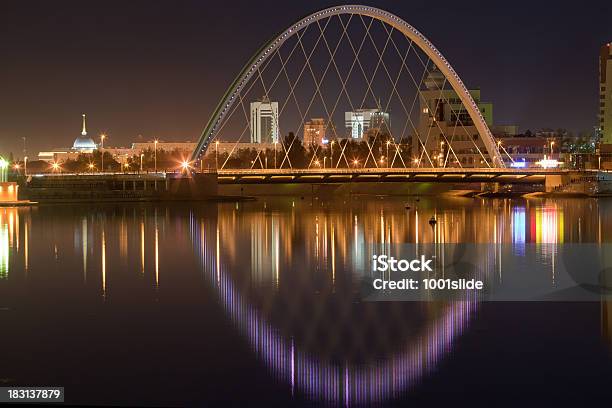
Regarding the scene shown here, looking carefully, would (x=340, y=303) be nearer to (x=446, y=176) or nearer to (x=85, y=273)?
(x=85, y=273)

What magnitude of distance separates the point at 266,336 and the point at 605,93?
12811 cm

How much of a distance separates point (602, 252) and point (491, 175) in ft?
142

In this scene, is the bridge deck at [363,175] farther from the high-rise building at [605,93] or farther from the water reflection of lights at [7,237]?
the high-rise building at [605,93]

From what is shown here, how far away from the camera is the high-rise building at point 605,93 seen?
134 metres

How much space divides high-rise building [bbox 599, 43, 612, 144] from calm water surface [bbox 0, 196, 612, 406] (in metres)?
105

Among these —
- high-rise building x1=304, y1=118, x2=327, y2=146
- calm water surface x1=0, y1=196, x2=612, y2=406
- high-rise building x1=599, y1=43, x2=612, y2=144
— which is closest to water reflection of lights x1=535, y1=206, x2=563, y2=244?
calm water surface x1=0, y1=196, x2=612, y2=406

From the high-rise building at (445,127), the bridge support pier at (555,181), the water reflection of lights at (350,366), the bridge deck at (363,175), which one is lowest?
the water reflection of lights at (350,366)

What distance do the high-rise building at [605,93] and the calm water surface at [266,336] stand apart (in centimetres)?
10453

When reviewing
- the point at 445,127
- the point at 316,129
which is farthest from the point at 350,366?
the point at 316,129

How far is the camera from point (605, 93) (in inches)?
5492

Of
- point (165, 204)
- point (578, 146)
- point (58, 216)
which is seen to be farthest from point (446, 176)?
point (578, 146)

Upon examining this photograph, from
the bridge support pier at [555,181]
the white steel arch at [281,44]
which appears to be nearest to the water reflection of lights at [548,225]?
the white steel arch at [281,44]

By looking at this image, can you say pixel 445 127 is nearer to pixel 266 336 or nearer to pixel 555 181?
pixel 555 181

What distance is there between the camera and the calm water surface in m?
15.6
